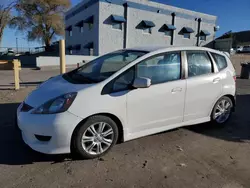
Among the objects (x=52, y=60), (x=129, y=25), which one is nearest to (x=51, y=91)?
(x=52, y=60)

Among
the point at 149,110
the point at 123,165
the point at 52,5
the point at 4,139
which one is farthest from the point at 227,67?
the point at 52,5

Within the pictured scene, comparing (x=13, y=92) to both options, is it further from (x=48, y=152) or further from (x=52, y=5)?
(x=52, y=5)

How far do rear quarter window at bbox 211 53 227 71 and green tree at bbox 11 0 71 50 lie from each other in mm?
31875

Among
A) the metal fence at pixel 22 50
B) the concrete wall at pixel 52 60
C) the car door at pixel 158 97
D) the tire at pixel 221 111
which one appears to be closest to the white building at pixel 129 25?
the concrete wall at pixel 52 60

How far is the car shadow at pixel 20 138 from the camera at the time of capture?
3.19 meters

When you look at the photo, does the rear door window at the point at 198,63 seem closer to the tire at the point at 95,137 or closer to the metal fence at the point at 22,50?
the tire at the point at 95,137

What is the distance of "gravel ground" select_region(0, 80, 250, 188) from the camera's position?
8.91ft

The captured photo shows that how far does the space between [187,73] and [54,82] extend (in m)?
2.32

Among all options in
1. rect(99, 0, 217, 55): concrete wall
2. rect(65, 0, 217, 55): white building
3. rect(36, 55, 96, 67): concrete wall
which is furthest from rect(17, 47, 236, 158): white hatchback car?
rect(65, 0, 217, 55): white building

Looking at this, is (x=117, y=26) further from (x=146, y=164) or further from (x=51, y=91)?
(x=146, y=164)

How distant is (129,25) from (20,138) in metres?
21.4

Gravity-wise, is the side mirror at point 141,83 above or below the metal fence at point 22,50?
below

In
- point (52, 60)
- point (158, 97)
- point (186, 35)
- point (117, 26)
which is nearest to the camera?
point (158, 97)

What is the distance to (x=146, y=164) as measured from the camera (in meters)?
3.13
